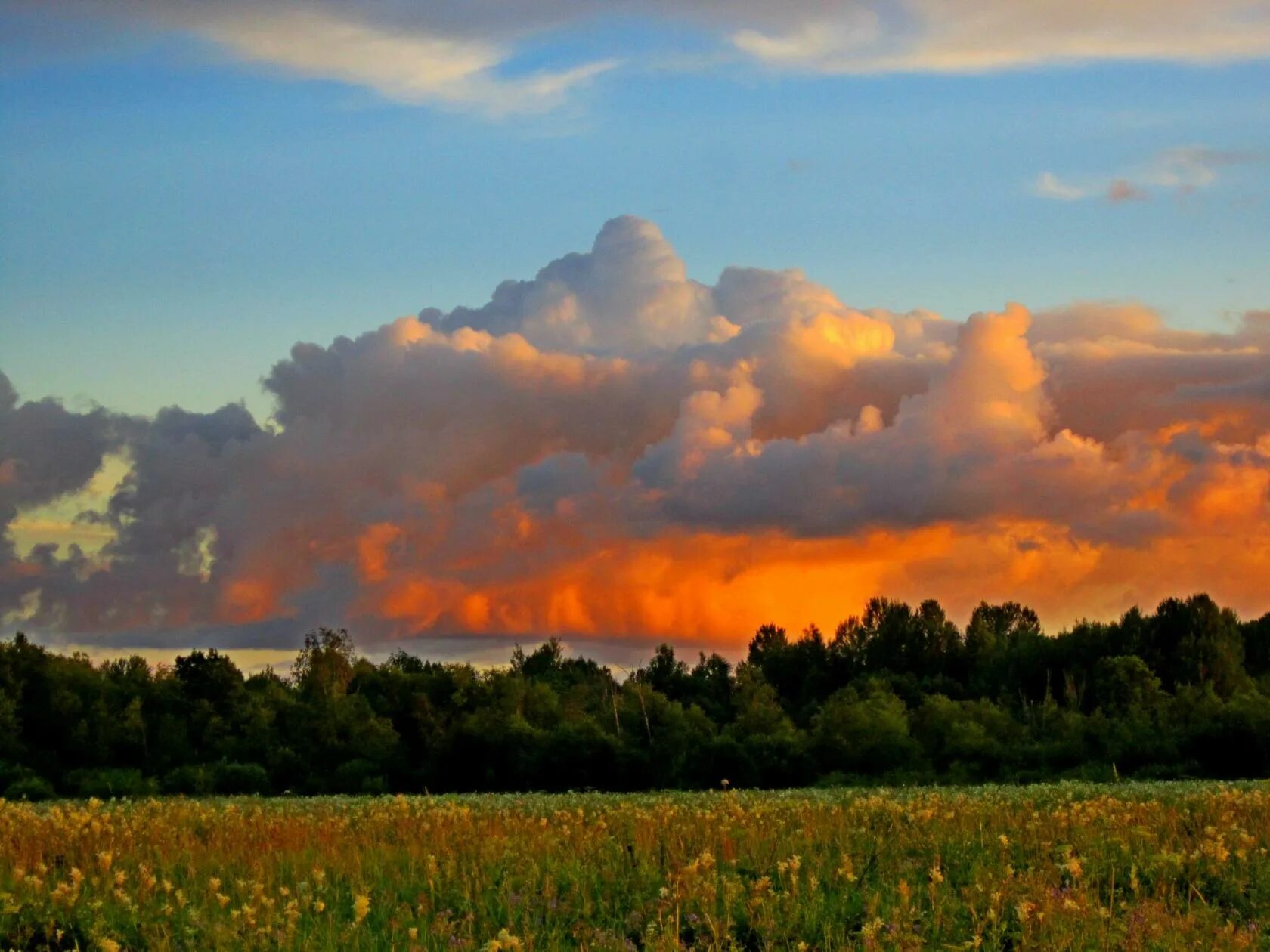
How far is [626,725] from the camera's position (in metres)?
88.8

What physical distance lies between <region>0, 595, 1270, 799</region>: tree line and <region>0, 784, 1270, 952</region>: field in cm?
5362

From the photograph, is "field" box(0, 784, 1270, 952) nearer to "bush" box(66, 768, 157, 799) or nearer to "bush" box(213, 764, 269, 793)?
"bush" box(213, 764, 269, 793)

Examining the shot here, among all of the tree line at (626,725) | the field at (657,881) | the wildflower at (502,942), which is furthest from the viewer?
the tree line at (626,725)

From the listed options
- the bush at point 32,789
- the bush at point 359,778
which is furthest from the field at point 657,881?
the bush at point 32,789

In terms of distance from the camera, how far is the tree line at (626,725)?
7650cm

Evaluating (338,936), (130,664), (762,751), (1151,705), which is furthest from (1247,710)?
(130,664)

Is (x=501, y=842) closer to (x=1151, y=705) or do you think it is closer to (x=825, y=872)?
(x=825, y=872)

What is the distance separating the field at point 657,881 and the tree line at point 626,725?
5362 centimetres

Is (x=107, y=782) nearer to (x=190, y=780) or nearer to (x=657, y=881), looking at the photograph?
(x=190, y=780)

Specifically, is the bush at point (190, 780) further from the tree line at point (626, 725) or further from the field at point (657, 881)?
the field at point (657, 881)

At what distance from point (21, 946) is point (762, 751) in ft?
217

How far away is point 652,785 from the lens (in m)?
77.1

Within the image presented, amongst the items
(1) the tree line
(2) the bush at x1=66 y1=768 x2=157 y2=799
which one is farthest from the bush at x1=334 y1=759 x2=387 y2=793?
(2) the bush at x1=66 y1=768 x2=157 y2=799

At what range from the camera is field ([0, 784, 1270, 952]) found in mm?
13062
